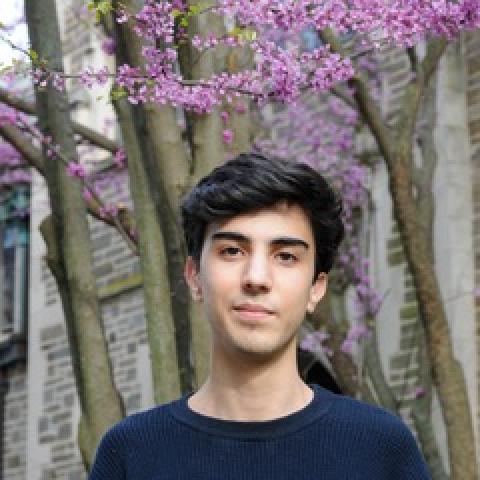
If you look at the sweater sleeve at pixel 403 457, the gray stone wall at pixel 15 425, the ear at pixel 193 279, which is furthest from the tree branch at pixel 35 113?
the gray stone wall at pixel 15 425

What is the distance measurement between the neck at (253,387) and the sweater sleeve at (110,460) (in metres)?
0.18

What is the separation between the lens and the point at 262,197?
2660 millimetres

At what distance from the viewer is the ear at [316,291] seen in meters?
2.80

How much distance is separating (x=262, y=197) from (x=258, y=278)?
14 centimetres

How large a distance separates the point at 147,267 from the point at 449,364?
6.68 ft

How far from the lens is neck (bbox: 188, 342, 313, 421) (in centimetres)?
271

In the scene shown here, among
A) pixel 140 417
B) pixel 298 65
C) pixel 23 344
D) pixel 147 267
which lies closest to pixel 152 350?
pixel 147 267

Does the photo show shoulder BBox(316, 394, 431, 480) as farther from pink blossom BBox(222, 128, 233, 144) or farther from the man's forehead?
pink blossom BBox(222, 128, 233, 144)

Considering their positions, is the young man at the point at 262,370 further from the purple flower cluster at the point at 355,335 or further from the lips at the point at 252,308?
the purple flower cluster at the point at 355,335

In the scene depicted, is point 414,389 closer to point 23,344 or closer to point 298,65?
point 298,65

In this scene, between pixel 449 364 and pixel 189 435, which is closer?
pixel 189 435

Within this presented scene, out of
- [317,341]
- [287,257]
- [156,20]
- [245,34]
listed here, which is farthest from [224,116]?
[287,257]

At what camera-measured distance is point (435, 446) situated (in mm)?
9789

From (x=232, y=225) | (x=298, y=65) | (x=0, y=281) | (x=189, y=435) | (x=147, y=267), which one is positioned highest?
(x=0, y=281)
